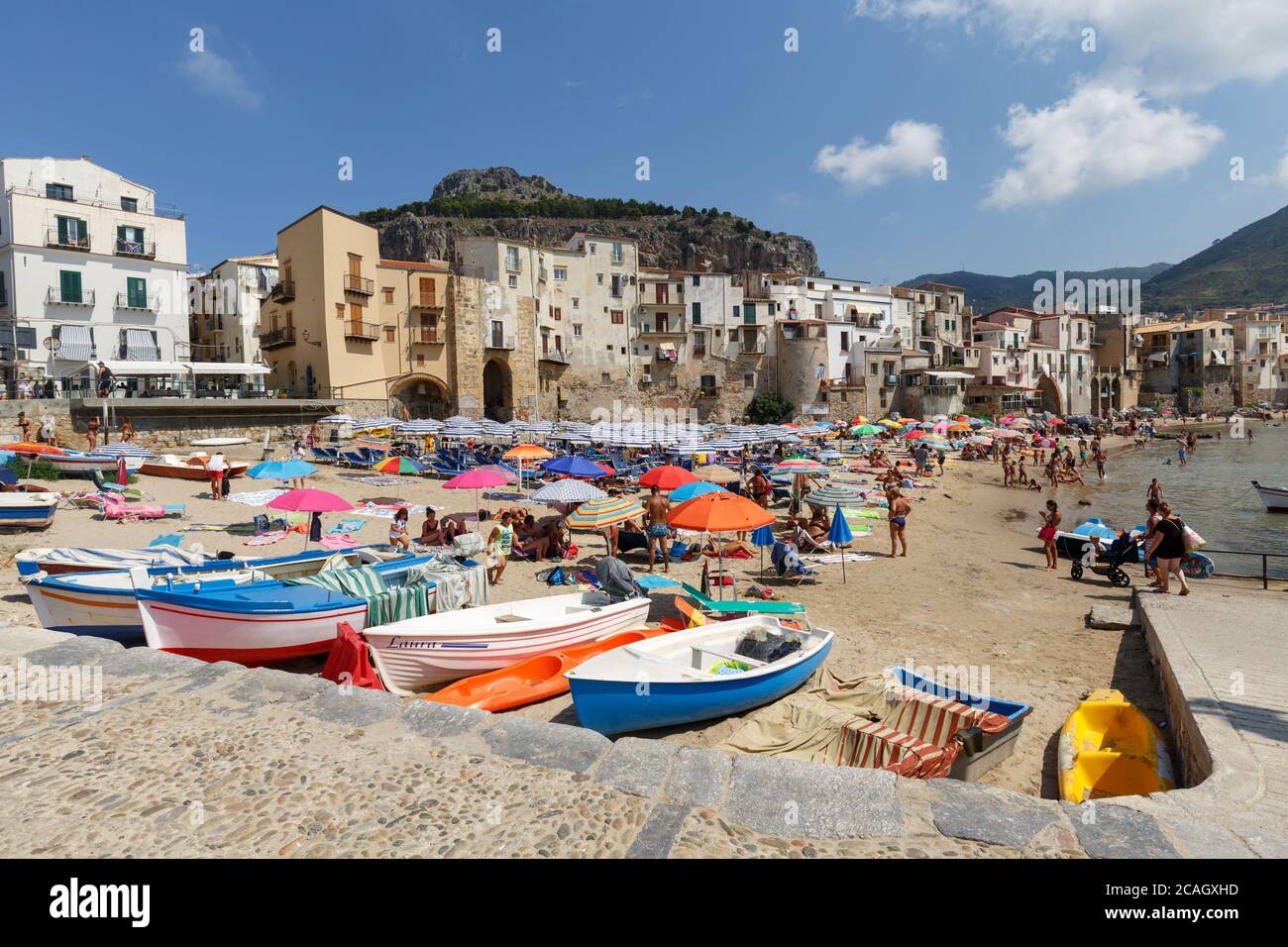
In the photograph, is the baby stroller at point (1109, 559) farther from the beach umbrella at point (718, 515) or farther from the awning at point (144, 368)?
the awning at point (144, 368)

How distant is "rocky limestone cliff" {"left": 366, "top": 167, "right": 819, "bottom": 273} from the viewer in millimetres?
90062

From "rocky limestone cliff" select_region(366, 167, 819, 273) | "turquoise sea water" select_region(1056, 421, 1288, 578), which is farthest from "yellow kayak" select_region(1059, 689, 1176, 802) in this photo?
"rocky limestone cliff" select_region(366, 167, 819, 273)

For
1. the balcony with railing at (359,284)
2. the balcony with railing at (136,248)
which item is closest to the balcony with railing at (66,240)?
the balcony with railing at (136,248)

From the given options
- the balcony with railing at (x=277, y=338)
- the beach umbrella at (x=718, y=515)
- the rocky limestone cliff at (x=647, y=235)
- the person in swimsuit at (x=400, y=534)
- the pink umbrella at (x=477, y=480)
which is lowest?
the person in swimsuit at (x=400, y=534)

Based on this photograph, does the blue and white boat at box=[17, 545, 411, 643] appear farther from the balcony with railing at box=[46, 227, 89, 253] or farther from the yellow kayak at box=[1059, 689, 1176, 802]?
the balcony with railing at box=[46, 227, 89, 253]

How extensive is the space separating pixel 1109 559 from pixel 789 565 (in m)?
6.71

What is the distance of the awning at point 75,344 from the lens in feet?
98.9

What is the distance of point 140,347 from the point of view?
32281mm

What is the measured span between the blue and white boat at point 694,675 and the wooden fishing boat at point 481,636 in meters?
1.40

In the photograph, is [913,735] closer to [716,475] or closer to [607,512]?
[607,512]

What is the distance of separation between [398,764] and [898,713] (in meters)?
4.73

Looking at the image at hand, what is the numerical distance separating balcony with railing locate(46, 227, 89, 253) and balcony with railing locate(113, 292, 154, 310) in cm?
223

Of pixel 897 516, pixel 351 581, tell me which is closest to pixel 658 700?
pixel 351 581

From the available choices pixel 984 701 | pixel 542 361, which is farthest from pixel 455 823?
pixel 542 361
